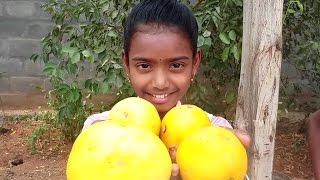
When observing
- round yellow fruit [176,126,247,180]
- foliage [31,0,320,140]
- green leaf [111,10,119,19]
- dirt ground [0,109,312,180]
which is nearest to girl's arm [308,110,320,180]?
round yellow fruit [176,126,247,180]

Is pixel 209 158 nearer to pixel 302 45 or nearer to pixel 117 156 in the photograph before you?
pixel 117 156

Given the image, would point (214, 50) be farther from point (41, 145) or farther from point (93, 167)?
point (93, 167)

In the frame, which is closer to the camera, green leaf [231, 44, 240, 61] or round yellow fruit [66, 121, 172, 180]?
round yellow fruit [66, 121, 172, 180]

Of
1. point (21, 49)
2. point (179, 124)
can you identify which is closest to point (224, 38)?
point (179, 124)

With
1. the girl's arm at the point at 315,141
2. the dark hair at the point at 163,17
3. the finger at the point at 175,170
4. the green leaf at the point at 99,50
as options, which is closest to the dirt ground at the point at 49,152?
the green leaf at the point at 99,50

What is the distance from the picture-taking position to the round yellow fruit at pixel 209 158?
3.84 ft

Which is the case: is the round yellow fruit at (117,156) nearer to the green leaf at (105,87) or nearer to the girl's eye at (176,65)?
the girl's eye at (176,65)

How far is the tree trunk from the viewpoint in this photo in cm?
260

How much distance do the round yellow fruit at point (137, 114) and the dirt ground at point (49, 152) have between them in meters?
3.02

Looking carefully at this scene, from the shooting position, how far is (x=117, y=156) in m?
1.06

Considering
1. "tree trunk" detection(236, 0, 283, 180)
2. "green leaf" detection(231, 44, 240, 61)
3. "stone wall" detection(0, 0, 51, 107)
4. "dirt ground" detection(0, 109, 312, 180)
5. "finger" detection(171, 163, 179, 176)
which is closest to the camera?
"finger" detection(171, 163, 179, 176)

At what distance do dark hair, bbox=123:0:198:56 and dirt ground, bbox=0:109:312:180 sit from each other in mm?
2720

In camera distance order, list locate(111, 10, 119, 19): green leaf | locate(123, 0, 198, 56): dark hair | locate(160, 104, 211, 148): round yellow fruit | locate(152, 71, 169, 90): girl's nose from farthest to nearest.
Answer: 1. locate(111, 10, 119, 19): green leaf
2. locate(123, 0, 198, 56): dark hair
3. locate(152, 71, 169, 90): girl's nose
4. locate(160, 104, 211, 148): round yellow fruit

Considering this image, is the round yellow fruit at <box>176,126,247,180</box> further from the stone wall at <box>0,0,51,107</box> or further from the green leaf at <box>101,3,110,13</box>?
the stone wall at <box>0,0,51,107</box>
